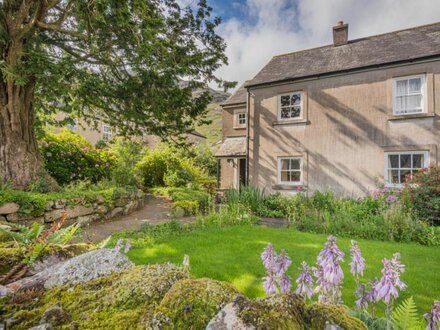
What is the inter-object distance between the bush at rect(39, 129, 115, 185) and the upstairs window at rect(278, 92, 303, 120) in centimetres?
863

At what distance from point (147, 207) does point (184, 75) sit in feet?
18.6

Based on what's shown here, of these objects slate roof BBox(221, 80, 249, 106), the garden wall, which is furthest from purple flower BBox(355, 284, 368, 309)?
slate roof BBox(221, 80, 249, 106)

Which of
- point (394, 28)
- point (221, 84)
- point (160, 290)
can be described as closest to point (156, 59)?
point (221, 84)

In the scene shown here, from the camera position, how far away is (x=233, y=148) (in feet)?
54.9

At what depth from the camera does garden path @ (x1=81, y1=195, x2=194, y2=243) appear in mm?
6727

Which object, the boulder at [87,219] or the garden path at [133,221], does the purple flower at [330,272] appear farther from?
the boulder at [87,219]

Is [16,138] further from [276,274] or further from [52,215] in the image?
[276,274]

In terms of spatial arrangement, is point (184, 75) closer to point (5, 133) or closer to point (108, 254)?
point (5, 133)

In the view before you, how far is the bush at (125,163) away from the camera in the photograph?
485 inches

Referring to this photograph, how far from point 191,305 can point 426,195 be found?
Answer: 9613mm

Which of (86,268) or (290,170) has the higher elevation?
(290,170)

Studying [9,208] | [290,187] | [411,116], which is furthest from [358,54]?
[9,208]

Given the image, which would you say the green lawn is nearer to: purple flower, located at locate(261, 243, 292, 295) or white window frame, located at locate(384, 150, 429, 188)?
purple flower, located at locate(261, 243, 292, 295)

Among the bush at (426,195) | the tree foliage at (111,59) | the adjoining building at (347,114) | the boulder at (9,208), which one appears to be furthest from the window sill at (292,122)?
the boulder at (9,208)
